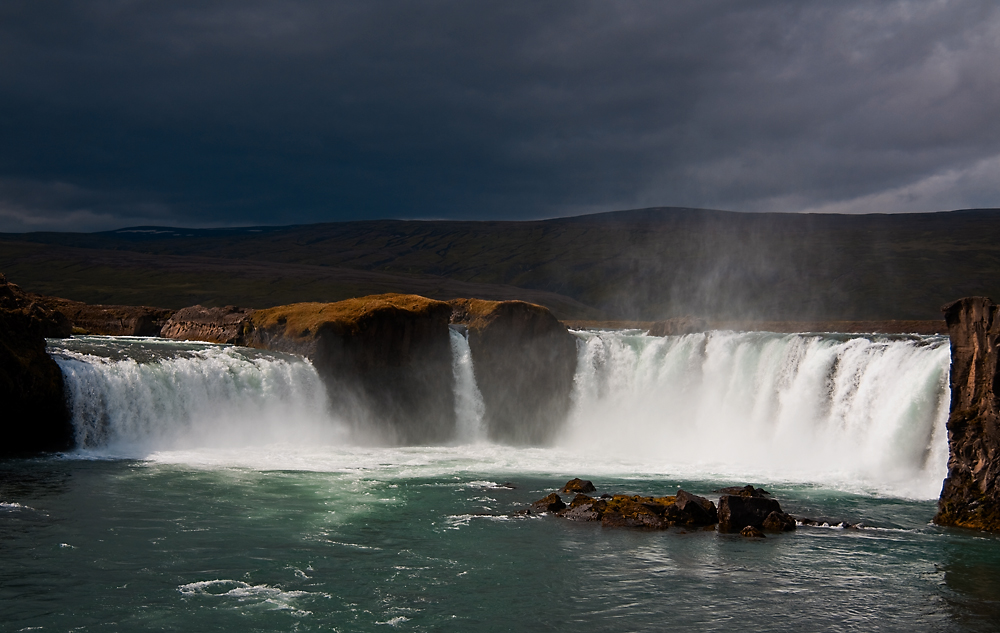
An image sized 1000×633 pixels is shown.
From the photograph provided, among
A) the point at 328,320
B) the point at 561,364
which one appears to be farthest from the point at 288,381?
the point at 561,364

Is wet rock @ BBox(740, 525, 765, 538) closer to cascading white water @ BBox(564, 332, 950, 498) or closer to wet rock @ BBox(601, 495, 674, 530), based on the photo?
wet rock @ BBox(601, 495, 674, 530)

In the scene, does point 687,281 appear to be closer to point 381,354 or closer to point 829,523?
point 381,354

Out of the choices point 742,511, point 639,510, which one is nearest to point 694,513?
point 742,511

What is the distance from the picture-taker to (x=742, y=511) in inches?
957

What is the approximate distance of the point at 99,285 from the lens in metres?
156

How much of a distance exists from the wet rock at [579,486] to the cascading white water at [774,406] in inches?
316

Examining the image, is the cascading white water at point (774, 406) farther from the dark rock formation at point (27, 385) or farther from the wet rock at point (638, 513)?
the dark rock formation at point (27, 385)

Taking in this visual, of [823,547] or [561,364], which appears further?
[561,364]

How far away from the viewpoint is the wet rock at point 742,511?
78.9ft

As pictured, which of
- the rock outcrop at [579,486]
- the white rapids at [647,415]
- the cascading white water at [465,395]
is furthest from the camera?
the cascading white water at [465,395]

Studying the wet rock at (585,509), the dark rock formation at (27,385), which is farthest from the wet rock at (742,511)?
the dark rock formation at (27,385)

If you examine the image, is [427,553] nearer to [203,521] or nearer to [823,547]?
[203,521]

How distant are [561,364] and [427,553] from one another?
30.8 meters

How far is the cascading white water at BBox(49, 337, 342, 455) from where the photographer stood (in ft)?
119
